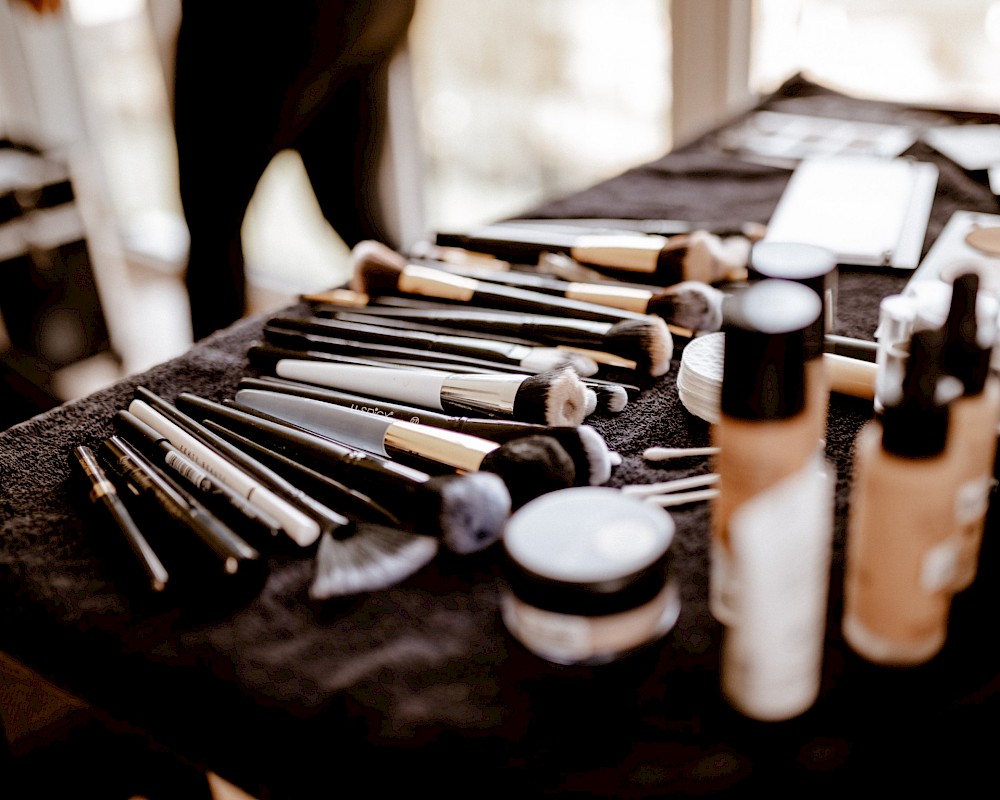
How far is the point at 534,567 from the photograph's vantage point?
1.11 feet

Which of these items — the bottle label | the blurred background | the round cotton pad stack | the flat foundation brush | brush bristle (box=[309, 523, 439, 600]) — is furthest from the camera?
the blurred background

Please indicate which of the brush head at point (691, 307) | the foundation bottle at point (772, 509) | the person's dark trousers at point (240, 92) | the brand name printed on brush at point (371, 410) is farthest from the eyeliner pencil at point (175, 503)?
the person's dark trousers at point (240, 92)

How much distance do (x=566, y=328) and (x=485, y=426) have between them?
0.13m

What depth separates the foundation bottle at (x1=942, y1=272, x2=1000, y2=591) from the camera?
0.34 m

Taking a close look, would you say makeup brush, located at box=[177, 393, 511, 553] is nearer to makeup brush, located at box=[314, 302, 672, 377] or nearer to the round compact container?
the round compact container

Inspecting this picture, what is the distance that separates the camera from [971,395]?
344mm

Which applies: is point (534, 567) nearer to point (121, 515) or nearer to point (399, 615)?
point (399, 615)

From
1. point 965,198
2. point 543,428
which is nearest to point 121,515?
point 543,428

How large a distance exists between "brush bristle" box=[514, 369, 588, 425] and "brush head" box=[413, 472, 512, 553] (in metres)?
0.09

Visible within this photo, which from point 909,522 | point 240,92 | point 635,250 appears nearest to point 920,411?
point 909,522

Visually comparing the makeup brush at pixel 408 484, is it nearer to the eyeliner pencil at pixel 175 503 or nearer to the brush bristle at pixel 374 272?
the eyeliner pencil at pixel 175 503

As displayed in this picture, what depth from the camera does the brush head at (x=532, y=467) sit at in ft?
1.44

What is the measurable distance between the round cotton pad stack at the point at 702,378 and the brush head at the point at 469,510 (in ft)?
0.50

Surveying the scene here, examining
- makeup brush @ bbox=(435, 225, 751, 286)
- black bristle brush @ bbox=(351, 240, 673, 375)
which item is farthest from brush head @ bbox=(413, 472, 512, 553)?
makeup brush @ bbox=(435, 225, 751, 286)
